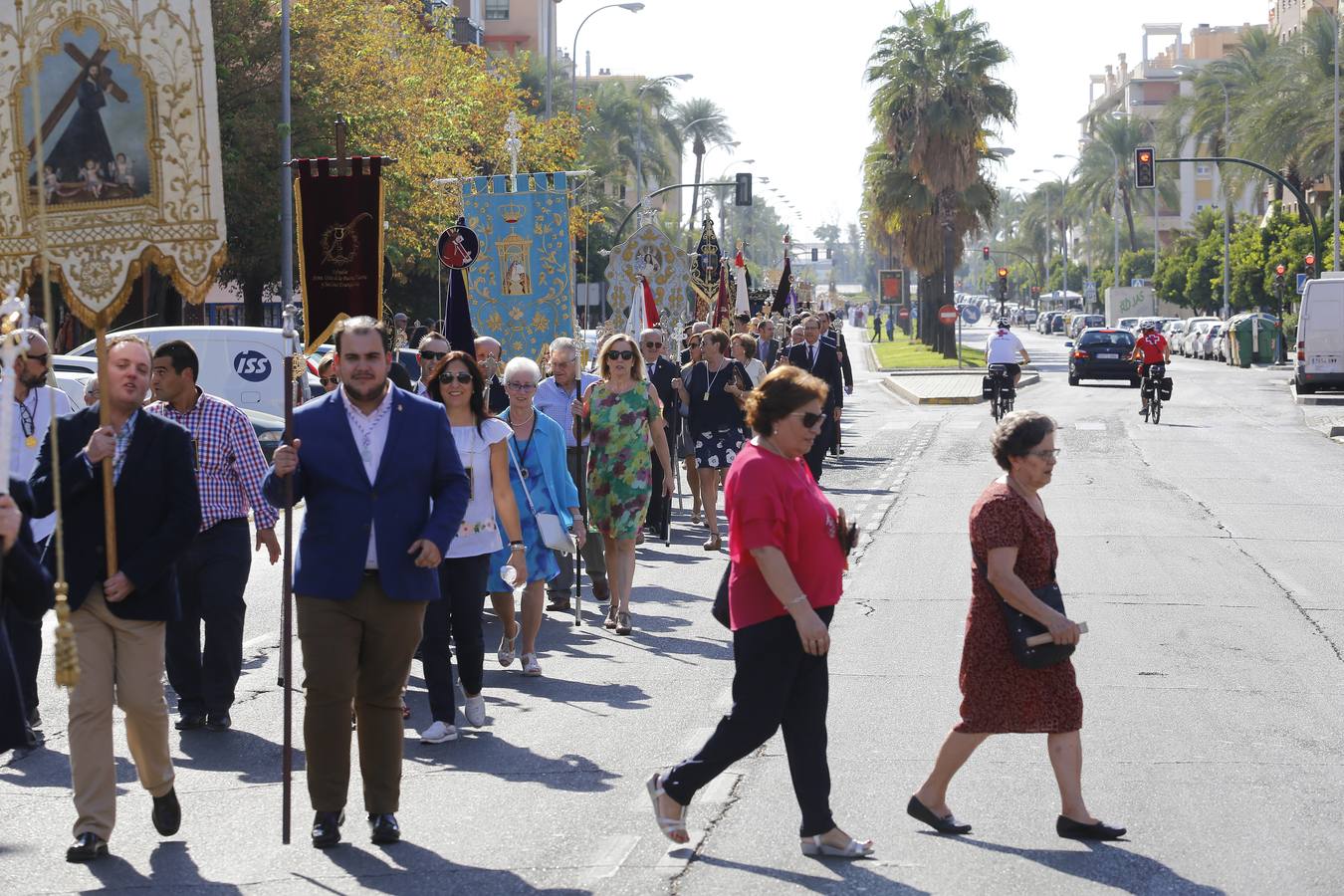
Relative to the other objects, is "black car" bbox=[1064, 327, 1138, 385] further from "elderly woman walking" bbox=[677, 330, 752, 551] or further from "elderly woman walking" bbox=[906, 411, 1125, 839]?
"elderly woman walking" bbox=[906, 411, 1125, 839]

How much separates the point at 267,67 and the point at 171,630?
26.9m

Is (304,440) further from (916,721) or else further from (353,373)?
(916,721)

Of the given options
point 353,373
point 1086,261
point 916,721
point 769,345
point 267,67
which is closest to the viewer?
point 353,373

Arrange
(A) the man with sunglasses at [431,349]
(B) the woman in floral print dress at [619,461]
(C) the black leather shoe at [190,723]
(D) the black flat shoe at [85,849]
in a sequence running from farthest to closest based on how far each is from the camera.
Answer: (B) the woman in floral print dress at [619,461], (A) the man with sunglasses at [431,349], (C) the black leather shoe at [190,723], (D) the black flat shoe at [85,849]

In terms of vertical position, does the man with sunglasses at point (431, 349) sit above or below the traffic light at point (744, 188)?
below

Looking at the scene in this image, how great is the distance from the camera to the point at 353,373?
21.4 feet

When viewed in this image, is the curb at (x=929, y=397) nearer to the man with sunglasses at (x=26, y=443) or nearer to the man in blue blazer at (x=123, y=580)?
the man with sunglasses at (x=26, y=443)

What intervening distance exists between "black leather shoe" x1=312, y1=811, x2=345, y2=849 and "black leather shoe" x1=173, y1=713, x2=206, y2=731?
2.47 meters

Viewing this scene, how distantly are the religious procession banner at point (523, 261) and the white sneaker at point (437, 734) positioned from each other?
29.9 feet

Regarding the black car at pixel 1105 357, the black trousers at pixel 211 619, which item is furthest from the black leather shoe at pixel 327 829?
the black car at pixel 1105 357

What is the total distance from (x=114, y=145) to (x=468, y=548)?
99.0 inches

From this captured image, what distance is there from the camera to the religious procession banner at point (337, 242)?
10.7 metres

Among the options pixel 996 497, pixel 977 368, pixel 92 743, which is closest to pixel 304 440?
pixel 92 743

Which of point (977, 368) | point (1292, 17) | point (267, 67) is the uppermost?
point (1292, 17)
